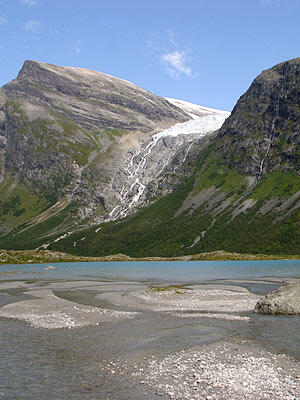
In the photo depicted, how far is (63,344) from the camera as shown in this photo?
89.9 ft

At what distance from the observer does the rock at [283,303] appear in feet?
120

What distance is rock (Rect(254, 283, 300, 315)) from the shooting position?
120ft

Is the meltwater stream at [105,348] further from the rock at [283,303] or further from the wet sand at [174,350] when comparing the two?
the rock at [283,303]

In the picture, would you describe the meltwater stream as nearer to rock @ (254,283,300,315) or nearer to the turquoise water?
rock @ (254,283,300,315)

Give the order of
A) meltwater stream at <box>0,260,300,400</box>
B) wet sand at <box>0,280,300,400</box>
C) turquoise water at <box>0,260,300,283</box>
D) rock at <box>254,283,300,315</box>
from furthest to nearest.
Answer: turquoise water at <box>0,260,300,283</box>, rock at <box>254,283,300,315</box>, meltwater stream at <box>0,260,300,400</box>, wet sand at <box>0,280,300,400</box>

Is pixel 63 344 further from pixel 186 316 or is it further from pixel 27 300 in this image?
pixel 27 300

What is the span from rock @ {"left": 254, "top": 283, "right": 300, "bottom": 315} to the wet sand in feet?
5.16

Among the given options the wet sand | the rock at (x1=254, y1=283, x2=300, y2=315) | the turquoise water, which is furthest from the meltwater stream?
the turquoise water

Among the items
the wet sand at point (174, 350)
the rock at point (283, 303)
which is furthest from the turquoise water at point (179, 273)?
the rock at point (283, 303)

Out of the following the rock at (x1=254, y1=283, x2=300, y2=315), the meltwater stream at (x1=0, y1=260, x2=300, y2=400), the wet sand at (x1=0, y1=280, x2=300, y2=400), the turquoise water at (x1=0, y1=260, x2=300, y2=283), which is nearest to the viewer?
the wet sand at (x1=0, y1=280, x2=300, y2=400)

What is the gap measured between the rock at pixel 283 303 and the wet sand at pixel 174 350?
1574 mm

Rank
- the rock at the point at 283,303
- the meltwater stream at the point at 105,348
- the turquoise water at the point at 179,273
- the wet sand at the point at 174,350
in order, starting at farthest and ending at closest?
the turquoise water at the point at 179,273 → the rock at the point at 283,303 → the meltwater stream at the point at 105,348 → the wet sand at the point at 174,350

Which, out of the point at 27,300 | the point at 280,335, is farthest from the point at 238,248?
the point at 280,335

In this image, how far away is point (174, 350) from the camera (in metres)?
24.9
